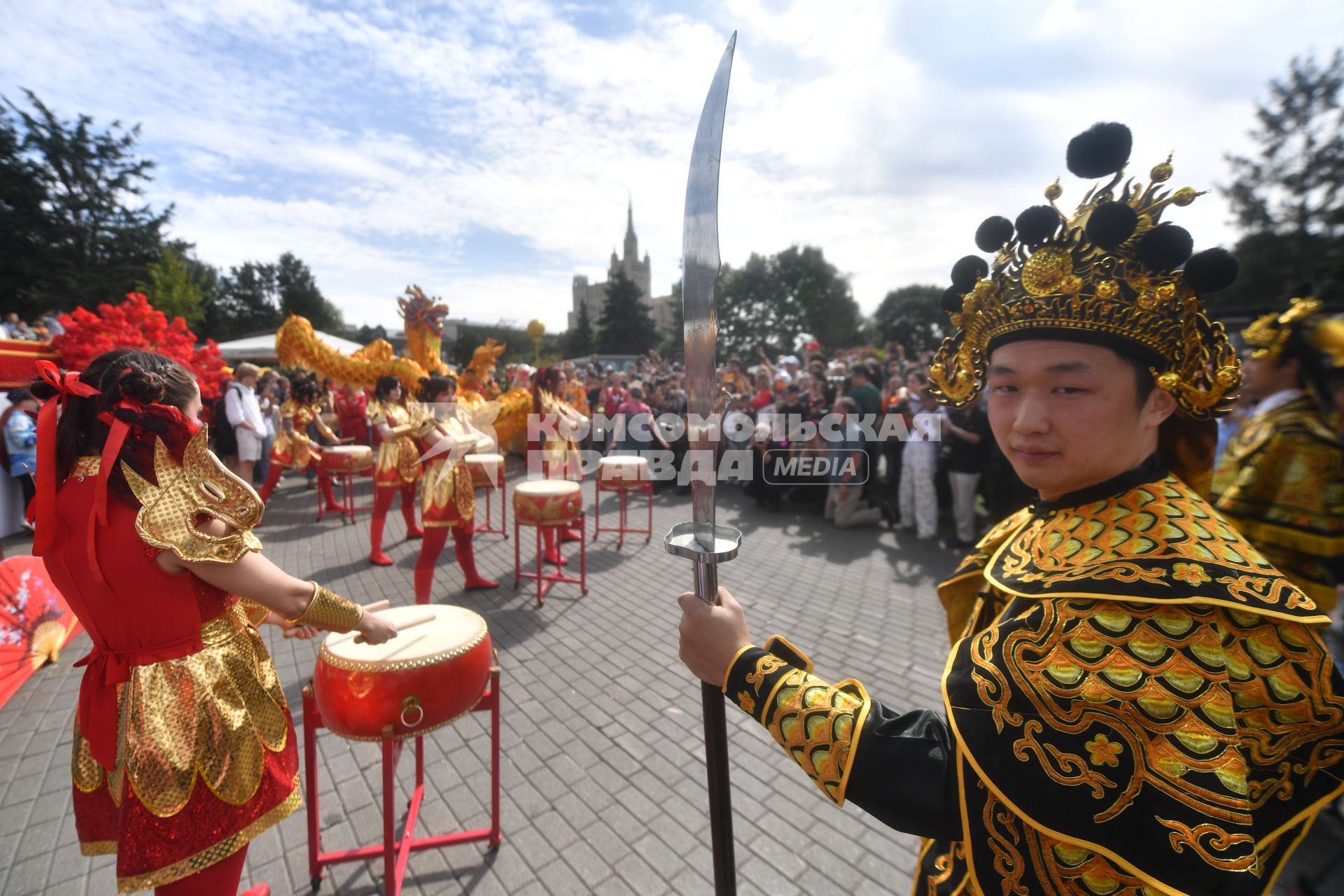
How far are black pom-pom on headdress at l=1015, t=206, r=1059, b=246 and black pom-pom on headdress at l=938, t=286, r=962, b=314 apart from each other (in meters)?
0.27

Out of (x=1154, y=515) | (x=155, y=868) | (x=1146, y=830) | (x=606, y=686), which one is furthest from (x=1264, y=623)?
(x=606, y=686)

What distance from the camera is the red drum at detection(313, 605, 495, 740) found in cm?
214

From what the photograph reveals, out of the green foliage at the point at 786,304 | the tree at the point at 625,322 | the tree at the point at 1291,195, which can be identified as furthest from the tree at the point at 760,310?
the tree at the point at 1291,195

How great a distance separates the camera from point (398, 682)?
7.07ft

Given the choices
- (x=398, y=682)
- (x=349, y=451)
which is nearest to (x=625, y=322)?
(x=349, y=451)

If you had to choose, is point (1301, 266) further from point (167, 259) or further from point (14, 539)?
point (167, 259)

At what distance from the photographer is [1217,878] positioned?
841 mm

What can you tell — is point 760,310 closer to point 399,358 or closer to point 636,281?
point 636,281

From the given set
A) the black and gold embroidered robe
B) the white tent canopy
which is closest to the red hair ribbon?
the black and gold embroidered robe

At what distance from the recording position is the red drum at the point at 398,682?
7.04 feet

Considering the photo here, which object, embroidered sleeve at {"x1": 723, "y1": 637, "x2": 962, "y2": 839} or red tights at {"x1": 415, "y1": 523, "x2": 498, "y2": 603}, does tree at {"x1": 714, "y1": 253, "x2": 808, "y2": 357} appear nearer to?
red tights at {"x1": 415, "y1": 523, "x2": 498, "y2": 603}

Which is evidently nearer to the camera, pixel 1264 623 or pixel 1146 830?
pixel 1146 830

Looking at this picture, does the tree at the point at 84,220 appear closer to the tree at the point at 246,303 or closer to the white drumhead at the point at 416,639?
the tree at the point at 246,303

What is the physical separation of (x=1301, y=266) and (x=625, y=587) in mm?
34307
